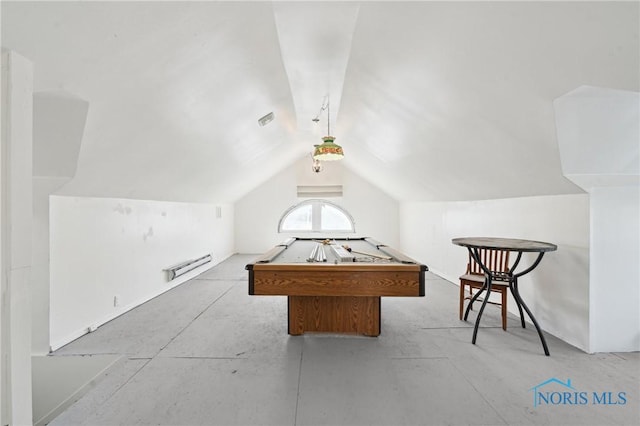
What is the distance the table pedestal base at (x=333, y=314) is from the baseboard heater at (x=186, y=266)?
2435 mm

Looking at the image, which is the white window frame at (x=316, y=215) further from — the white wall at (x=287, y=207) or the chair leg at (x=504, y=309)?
the chair leg at (x=504, y=309)

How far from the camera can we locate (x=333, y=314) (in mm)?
2703

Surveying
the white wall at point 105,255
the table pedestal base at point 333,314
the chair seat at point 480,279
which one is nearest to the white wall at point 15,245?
the white wall at point 105,255

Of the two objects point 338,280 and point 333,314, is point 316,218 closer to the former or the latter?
point 333,314

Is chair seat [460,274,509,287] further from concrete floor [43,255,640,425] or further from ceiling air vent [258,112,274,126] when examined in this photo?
ceiling air vent [258,112,274,126]

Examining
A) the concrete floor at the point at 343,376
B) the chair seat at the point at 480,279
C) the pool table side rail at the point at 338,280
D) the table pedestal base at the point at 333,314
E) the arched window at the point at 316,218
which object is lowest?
the concrete floor at the point at 343,376

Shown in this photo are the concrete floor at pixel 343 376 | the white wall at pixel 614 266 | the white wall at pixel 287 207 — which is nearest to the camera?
the concrete floor at pixel 343 376

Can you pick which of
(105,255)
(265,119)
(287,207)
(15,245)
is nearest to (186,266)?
(105,255)

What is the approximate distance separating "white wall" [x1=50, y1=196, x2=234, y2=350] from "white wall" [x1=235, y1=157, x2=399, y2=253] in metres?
2.76

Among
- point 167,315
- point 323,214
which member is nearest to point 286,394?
point 167,315

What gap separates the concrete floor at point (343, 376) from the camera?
1687 millimetres

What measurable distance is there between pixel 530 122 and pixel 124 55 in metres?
2.73

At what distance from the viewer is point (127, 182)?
9.64ft

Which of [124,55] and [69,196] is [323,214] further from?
[124,55]
